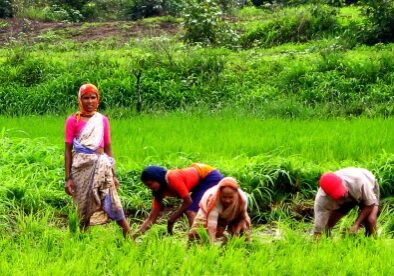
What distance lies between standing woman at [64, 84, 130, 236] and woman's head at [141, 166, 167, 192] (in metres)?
0.27

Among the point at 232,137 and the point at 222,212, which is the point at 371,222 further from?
the point at 232,137

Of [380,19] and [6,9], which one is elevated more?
[6,9]

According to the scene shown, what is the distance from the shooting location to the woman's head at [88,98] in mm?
5078

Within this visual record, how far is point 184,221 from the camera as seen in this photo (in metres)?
6.11

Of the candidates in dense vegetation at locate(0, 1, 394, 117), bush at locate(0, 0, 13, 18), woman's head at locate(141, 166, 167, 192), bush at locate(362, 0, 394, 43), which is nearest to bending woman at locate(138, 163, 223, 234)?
woman's head at locate(141, 166, 167, 192)

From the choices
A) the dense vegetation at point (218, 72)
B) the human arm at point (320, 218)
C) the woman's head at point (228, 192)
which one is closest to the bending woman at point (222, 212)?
the woman's head at point (228, 192)

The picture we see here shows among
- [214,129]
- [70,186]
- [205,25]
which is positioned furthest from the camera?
[205,25]

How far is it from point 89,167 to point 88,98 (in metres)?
0.52

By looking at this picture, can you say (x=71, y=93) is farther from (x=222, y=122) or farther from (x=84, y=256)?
(x=84, y=256)

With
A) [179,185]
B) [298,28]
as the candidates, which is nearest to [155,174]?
[179,185]

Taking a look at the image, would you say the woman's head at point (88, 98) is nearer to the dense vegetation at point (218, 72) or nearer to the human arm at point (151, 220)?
the human arm at point (151, 220)

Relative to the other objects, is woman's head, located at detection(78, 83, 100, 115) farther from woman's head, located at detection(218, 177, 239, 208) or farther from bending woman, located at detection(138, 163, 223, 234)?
woman's head, located at detection(218, 177, 239, 208)

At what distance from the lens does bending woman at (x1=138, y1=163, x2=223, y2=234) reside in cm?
518

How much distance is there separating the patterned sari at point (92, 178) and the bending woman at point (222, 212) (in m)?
0.65
